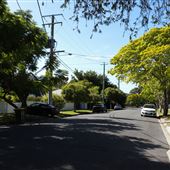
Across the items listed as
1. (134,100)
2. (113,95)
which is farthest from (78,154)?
(134,100)

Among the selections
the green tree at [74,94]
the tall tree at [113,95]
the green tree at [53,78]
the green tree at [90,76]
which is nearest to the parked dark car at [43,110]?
the green tree at [53,78]

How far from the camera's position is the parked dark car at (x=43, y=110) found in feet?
145

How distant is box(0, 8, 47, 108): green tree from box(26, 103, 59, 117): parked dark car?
3.07m

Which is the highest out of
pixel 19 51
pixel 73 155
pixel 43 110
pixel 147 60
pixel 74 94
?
pixel 147 60

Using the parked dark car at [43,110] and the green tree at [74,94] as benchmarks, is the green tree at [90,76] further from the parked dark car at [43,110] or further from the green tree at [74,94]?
the parked dark car at [43,110]

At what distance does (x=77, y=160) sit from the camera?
12180mm

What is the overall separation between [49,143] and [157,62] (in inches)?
1237

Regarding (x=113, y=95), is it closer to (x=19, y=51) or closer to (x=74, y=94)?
(x=74, y=94)

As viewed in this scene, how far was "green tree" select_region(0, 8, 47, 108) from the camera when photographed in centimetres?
2548

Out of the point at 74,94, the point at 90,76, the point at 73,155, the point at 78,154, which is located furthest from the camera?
the point at 90,76

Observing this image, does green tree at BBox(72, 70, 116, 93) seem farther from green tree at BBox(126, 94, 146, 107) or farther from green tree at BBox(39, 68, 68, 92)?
green tree at BBox(39, 68, 68, 92)

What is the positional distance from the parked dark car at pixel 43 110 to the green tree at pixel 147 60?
11.0 m

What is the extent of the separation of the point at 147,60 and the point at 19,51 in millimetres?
20671

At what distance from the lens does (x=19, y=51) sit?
2919 cm
